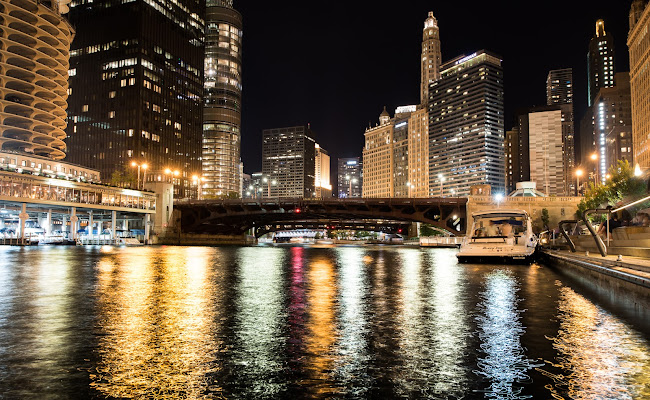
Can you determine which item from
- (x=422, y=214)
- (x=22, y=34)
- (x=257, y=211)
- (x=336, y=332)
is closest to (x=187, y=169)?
(x=22, y=34)

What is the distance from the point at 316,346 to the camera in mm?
8039

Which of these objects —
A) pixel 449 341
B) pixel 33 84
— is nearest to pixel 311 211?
pixel 33 84

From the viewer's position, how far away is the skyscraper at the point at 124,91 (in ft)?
571

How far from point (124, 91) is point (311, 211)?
11570cm

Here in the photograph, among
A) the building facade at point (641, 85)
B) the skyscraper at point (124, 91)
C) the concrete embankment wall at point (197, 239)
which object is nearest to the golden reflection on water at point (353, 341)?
the concrete embankment wall at point (197, 239)

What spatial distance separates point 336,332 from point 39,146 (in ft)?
419

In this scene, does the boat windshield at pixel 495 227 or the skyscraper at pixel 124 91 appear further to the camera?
the skyscraper at pixel 124 91

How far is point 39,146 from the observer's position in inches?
4589

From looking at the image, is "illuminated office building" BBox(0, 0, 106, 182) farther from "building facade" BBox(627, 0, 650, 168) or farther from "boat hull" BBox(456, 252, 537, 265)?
"building facade" BBox(627, 0, 650, 168)

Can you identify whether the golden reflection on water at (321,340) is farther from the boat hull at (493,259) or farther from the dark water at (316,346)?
the boat hull at (493,259)

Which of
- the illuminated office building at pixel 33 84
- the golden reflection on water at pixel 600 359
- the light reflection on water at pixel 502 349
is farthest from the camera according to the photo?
the illuminated office building at pixel 33 84

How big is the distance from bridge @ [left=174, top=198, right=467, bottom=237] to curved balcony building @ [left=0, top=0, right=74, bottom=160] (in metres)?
39.5

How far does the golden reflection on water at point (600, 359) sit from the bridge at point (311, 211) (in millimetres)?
74321

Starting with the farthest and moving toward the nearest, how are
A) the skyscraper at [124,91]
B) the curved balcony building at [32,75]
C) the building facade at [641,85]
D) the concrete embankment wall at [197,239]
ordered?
1. the skyscraper at [124,91]
2. the building facade at [641,85]
3. the curved balcony building at [32,75]
4. the concrete embankment wall at [197,239]
